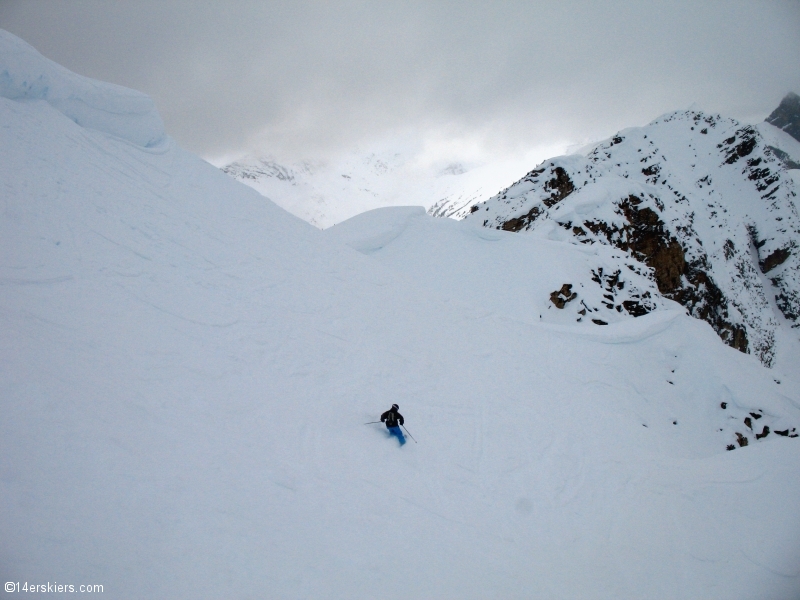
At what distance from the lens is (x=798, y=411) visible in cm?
1297

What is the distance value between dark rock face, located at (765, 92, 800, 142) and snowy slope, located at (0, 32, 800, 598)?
136 meters

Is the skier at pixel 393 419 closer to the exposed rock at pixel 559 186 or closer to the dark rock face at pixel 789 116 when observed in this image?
the exposed rock at pixel 559 186

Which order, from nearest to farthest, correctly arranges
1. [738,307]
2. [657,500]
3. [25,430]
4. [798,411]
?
[25,430], [657,500], [798,411], [738,307]

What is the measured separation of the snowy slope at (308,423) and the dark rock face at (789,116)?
135845mm

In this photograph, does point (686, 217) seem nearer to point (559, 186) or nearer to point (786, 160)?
point (559, 186)

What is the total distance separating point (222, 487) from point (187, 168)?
14795 millimetres

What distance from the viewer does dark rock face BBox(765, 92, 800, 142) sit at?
96188 mm

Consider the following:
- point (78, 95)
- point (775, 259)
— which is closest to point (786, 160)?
point (775, 259)

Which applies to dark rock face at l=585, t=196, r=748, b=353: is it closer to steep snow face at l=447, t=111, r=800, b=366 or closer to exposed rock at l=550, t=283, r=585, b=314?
steep snow face at l=447, t=111, r=800, b=366

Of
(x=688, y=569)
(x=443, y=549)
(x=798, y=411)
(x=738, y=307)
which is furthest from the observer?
(x=738, y=307)

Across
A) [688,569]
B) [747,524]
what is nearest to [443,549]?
[688,569]

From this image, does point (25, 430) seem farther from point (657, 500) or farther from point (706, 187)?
point (706, 187)

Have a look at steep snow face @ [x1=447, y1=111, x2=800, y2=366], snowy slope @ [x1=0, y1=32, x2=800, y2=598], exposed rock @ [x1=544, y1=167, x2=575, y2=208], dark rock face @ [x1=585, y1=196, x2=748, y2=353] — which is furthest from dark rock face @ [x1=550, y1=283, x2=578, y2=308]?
exposed rock @ [x1=544, y1=167, x2=575, y2=208]

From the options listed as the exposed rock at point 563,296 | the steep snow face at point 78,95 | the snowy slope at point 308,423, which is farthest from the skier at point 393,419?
the steep snow face at point 78,95
